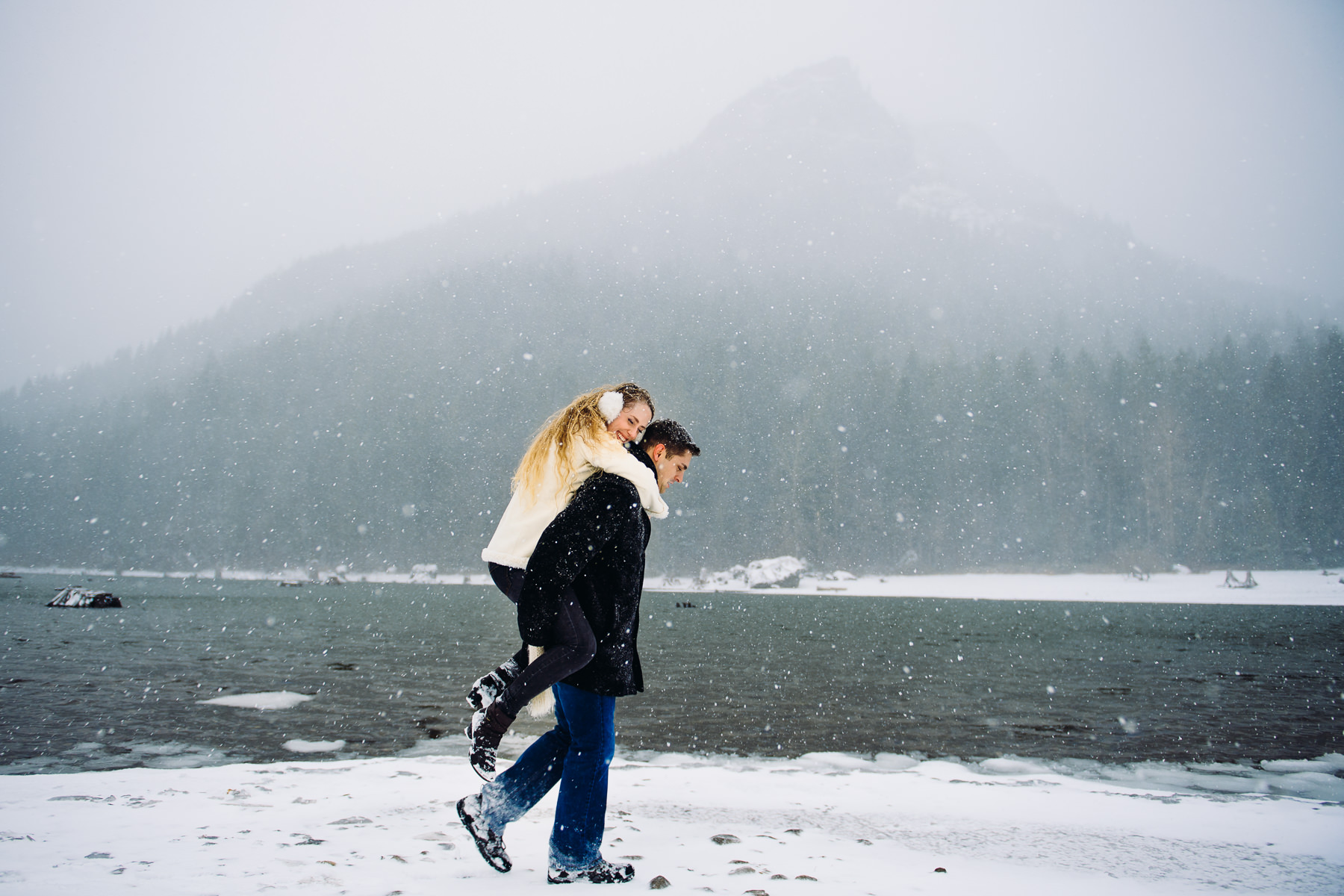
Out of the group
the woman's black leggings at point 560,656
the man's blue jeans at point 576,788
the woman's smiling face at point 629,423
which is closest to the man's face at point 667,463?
the woman's smiling face at point 629,423

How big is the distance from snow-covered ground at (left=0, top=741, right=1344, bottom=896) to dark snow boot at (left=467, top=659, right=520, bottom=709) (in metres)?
0.69

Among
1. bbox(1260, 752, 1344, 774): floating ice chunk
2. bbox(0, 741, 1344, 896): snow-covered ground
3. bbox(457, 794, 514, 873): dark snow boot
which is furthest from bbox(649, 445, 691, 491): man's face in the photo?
bbox(1260, 752, 1344, 774): floating ice chunk

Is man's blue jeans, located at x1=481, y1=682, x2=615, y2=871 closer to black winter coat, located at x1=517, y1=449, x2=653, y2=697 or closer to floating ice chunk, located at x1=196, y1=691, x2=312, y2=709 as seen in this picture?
black winter coat, located at x1=517, y1=449, x2=653, y2=697

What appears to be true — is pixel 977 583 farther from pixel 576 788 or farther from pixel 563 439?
pixel 563 439

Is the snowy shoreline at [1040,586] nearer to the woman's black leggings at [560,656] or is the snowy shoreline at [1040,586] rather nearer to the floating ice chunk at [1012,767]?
the floating ice chunk at [1012,767]

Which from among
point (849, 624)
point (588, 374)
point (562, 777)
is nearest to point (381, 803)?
point (562, 777)

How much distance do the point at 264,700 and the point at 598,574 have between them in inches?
389

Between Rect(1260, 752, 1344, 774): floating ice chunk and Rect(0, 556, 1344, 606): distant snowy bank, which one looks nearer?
Rect(1260, 752, 1344, 774): floating ice chunk

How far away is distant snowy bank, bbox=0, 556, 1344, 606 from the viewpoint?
52.5m

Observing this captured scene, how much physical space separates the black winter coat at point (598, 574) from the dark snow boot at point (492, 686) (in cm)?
24

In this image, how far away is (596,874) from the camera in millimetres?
2930

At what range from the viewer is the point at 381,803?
4199 millimetres

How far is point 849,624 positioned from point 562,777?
27778mm

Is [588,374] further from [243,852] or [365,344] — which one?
[243,852]
